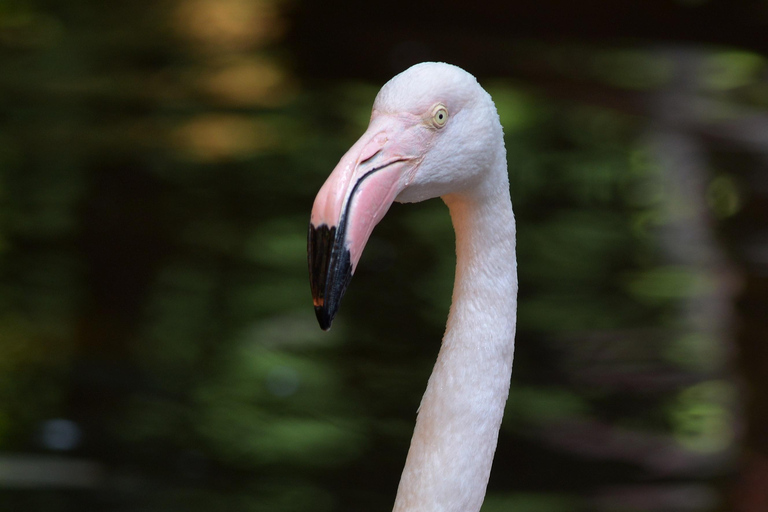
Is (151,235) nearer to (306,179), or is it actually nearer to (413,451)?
(306,179)

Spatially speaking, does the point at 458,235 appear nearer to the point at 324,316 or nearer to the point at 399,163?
the point at 399,163

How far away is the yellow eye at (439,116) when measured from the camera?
5.21 feet

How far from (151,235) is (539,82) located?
3670 millimetres

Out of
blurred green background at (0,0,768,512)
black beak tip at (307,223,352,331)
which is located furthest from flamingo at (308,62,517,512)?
blurred green background at (0,0,768,512)

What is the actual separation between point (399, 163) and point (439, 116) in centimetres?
11

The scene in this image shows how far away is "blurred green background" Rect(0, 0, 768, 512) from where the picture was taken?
Answer: 3986mm

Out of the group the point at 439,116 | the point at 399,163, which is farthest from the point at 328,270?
the point at 439,116

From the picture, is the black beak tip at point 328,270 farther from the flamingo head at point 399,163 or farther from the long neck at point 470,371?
the long neck at point 470,371

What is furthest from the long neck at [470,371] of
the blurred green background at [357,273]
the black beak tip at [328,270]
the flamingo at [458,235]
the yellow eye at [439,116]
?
the blurred green background at [357,273]

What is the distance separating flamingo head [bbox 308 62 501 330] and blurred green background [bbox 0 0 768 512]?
2429mm

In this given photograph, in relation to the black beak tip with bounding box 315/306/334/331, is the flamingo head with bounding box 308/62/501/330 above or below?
above

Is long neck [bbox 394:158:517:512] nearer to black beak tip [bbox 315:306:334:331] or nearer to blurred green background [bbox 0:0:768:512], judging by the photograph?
black beak tip [bbox 315:306:334:331]

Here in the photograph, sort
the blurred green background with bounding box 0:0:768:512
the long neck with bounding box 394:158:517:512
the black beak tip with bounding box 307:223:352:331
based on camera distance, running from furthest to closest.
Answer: the blurred green background with bounding box 0:0:768:512, the long neck with bounding box 394:158:517:512, the black beak tip with bounding box 307:223:352:331

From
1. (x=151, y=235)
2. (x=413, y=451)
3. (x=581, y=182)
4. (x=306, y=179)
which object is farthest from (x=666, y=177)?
(x=413, y=451)
